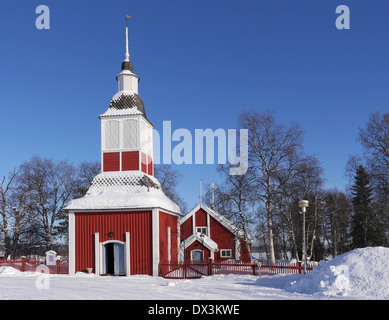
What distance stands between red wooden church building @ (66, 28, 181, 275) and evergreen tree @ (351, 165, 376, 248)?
63.5 ft

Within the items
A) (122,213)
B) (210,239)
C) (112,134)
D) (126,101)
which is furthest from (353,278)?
(210,239)

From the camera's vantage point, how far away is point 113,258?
23.7 metres

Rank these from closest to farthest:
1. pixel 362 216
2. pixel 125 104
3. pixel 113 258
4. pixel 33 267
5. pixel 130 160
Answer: pixel 113 258 → pixel 33 267 → pixel 130 160 → pixel 125 104 → pixel 362 216

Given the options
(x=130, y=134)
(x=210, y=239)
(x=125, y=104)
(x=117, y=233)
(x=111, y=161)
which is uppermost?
(x=125, y=104)

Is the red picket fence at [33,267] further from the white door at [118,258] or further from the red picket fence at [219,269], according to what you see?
the red picket fence at [219,269]

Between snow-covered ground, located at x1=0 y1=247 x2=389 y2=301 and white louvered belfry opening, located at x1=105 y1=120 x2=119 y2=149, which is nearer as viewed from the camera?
snow-covered ground, located at x1=0 y1=247 x2=389 y2=301

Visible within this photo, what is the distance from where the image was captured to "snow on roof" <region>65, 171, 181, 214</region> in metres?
23.1

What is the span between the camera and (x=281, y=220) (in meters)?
30.3

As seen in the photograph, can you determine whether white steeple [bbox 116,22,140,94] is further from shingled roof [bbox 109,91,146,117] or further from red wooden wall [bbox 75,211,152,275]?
red wooden wall [bbox 75,211,152,275]

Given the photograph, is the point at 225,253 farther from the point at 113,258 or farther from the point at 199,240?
the point at 113,258

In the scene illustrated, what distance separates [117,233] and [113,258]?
5.03ft

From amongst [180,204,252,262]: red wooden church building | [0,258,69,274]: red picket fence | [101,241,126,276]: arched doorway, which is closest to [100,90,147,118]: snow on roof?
[101,241,126,276]: arched doorway

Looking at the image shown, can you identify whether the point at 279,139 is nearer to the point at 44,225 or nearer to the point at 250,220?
the point at 250,220

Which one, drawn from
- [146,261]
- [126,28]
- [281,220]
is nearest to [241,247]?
[281,220]
